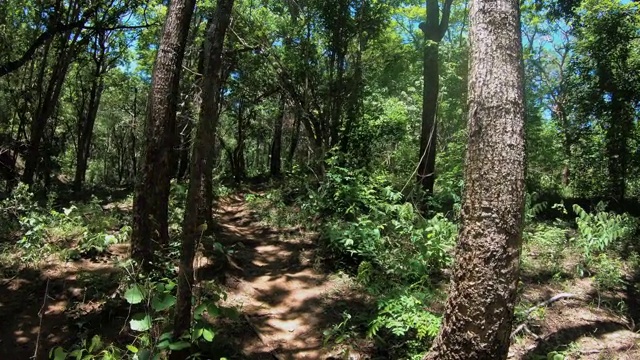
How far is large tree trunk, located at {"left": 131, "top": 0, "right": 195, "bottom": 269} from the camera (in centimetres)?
596

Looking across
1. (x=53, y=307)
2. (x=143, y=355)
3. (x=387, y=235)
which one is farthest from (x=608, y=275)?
(x=53, y=307)

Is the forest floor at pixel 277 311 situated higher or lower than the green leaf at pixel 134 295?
lower

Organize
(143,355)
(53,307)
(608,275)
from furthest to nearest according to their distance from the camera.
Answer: (608,275) → (53,307) → (143,355)

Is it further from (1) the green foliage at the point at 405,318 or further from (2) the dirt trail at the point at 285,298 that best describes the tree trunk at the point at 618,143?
(1) the green foliage at the point at 405,318

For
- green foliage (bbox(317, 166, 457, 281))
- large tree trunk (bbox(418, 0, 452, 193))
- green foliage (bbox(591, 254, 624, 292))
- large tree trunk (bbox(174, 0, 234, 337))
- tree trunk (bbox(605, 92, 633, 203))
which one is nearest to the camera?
large tree trunk (bbox(174, 0, 234, 337))

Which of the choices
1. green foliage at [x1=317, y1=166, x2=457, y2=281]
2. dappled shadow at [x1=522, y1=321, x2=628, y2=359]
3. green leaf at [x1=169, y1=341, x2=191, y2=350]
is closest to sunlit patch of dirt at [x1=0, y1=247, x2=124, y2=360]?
green leaf at [x1=169, y1=341, x2=191, y2=350]

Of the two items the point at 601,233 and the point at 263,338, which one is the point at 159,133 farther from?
the point at 601,233

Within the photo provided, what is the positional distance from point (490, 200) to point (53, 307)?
5358mm

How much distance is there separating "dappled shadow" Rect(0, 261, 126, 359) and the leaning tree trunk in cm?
389

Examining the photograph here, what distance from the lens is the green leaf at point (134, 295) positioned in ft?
12.4

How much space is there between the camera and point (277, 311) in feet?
19.7

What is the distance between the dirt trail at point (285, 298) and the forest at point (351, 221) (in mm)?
32

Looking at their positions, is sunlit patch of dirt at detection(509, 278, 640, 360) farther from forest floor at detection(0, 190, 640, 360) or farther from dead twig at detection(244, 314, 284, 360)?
dead twig at detection(244, 314, 284, 360)

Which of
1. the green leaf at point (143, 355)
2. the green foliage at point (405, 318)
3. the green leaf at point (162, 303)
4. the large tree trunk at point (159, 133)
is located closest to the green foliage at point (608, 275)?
the green foliage at point (405, 318)
